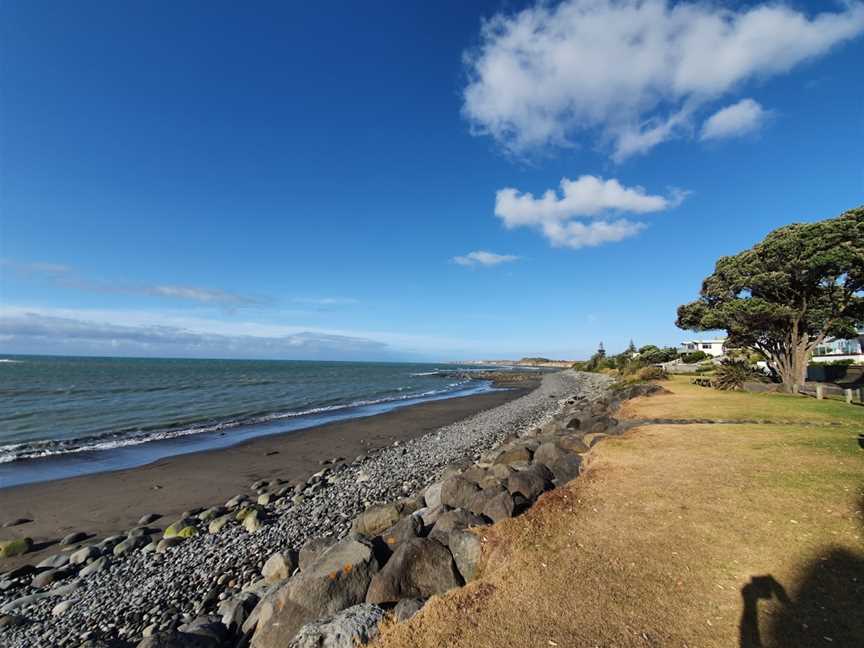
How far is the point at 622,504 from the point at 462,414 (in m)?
20.7

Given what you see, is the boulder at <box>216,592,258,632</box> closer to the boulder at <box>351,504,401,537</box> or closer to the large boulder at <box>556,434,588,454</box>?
the boulder at <box>351,504,401,537</box>

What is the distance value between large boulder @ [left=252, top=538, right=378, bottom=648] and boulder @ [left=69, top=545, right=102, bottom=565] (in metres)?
5.11

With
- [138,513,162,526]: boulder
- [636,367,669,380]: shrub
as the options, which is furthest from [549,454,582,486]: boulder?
[636,367,669,380]: shrub

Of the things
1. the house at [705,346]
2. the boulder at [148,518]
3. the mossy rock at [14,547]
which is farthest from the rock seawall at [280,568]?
the house at [705,346]

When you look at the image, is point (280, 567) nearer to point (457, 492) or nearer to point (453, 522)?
point (453, 522)

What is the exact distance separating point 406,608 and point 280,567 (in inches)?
108

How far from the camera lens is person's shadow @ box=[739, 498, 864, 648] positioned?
11.0 feet

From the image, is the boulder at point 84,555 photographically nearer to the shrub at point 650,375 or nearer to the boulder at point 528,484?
the boulder at point 528,484

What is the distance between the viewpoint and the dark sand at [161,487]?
29.3 feet

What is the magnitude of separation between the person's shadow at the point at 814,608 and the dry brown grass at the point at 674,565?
1cm

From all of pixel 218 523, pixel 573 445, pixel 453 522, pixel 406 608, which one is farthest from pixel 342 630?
pixel 573 445

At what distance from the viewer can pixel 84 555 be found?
23.9 ft

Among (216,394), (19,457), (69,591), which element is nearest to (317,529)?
(69,591)

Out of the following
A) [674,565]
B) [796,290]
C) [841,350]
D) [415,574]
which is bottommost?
[415,574]
